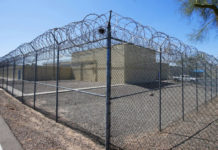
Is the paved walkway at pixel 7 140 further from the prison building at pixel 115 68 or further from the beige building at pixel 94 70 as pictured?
the beige building at pixel 94 70

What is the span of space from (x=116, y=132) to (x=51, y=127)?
1781 millimetres

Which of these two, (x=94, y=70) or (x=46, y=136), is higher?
(x=94, y=70)

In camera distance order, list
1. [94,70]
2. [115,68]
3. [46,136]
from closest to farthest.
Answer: [46,136] < [115,68] < [94,70]

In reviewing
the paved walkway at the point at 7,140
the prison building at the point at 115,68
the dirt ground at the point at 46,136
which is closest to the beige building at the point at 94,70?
the prison building at the point at 115,68

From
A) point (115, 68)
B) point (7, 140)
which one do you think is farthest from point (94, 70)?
point (7, 140)

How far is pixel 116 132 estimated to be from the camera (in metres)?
3.21

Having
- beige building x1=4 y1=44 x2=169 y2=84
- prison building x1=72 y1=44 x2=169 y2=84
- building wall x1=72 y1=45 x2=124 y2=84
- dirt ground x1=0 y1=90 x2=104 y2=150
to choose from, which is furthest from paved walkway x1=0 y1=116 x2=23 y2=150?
building wall x1=72 y1=45 x2=124 y2=84

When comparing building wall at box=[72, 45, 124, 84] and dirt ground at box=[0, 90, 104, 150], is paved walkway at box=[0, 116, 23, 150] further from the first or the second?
building wall at box=[72, 45, 124, 84]

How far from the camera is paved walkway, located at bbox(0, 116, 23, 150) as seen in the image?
248 centimetres

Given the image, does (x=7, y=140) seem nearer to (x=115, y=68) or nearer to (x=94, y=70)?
(x=115, y=68)

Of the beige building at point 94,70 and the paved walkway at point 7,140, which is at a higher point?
the beige building at point 94,70

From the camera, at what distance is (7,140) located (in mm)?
2730

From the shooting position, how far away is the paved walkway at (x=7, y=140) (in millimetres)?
2480

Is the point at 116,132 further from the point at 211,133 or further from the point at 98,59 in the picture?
the point at 98,59
